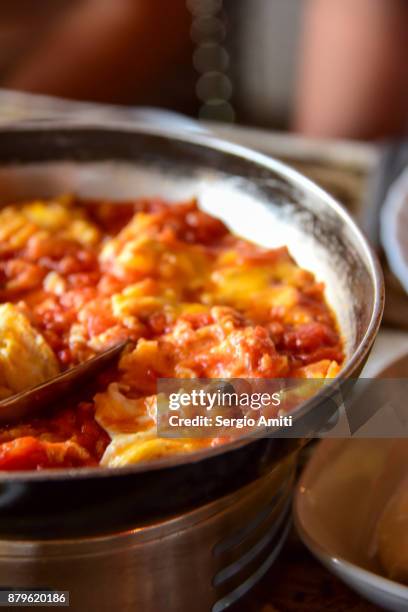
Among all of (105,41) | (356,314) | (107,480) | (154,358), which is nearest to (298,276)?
(356,314)

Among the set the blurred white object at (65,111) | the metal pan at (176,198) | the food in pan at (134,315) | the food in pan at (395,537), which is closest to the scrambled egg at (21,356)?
the food in pan at (134,315)

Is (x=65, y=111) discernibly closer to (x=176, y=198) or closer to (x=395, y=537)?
(x=176, y=198)

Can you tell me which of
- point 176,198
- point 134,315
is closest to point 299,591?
point 134,315

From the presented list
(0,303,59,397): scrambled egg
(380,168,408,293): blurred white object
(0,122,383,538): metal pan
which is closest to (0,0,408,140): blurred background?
(0,122,383,538): metal pan

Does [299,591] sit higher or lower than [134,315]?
lower

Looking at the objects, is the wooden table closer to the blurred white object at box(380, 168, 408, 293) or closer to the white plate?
the white plate

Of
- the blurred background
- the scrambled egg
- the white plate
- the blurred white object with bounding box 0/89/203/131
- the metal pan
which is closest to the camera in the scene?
the metal pan
